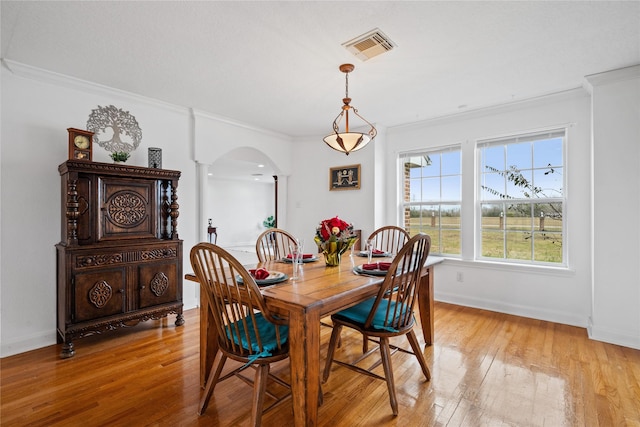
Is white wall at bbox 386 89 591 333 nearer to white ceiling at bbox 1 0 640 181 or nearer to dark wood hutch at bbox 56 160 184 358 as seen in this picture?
white ceiling at bbox 1 0 640 181

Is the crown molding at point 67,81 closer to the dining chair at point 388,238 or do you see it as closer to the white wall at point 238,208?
the dining chair at point 388,238

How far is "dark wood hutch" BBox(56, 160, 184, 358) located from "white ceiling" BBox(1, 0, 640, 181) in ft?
3.06

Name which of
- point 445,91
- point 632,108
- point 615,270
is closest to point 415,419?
point 615,270

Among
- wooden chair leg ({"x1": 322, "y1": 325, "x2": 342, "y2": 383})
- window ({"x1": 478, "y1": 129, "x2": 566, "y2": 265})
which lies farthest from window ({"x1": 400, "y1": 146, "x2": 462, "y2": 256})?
wooden chair leg ({"x1": 322, "y1": 325, "x2": 342, "y2": 383})

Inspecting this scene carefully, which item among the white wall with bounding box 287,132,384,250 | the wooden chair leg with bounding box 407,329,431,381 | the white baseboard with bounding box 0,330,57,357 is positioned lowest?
the white baseboard with bounding box 0,330,57,357

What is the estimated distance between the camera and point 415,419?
5.81 ft

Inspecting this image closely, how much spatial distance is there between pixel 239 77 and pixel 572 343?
3.93 metres

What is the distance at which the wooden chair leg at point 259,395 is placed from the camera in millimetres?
1563

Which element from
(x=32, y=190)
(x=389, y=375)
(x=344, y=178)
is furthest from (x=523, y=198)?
(x=32, y=190)

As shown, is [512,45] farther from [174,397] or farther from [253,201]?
[253,201]

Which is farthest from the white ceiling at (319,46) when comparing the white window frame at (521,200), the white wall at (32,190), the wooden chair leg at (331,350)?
the wooden chair leg at (331,350)

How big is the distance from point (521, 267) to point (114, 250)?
14.1 ft

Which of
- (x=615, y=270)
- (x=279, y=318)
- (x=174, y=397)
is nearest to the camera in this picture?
(x=279, y=318)

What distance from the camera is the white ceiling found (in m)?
1.94
